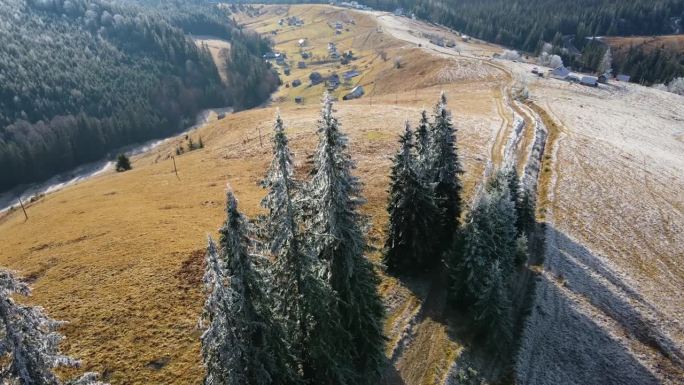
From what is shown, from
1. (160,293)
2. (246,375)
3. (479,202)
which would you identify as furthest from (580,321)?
(160,293)

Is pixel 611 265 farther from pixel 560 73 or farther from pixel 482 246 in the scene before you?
pixel 560 73

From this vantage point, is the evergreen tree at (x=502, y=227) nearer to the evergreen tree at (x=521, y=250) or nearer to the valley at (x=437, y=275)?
the valley at (x=437, y=275)

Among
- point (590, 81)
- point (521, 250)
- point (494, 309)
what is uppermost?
point (590, 81)

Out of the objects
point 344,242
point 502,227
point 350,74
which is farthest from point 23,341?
point 350,74

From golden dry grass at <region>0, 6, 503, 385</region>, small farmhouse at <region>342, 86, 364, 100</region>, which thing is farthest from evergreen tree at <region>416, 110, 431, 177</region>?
small farmhouse at <region>342, 86, 364, 100</region>

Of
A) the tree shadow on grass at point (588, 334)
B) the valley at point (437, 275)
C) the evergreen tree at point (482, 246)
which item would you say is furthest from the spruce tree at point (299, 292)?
the tree shadow on grass at point (588, 334)

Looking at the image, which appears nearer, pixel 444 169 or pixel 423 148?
pixel 423 148
